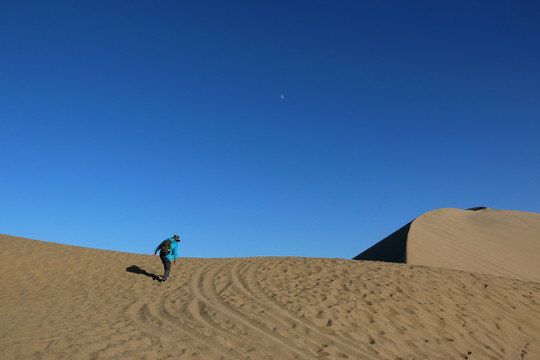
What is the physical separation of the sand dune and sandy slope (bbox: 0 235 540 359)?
24.8 ft

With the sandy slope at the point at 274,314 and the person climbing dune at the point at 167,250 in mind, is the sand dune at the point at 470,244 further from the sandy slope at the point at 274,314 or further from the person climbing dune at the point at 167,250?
the person climbing dune at the point at 167,250

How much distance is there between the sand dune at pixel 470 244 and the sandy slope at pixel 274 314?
756 centimetres

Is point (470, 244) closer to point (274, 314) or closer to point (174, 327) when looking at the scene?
point (274, 314)

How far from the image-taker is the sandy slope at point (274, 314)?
666 centimetres

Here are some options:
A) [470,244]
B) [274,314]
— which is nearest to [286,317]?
[274,314]

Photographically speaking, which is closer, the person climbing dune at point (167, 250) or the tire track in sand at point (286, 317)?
the tire track in sand at point (286, 317)

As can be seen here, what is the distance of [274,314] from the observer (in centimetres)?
845

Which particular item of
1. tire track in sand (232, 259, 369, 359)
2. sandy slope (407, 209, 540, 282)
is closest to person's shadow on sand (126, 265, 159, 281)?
tire track in sand (232, 259, 369, 359)

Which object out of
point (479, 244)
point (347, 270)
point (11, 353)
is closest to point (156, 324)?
point (11, 353)

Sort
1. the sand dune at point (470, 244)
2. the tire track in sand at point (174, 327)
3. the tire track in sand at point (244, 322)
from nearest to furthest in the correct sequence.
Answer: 1. the tire track in sand at point (174, 327)
2. the tire track in sand at point (244, 322)
3. the sand dune at point (470, 244)

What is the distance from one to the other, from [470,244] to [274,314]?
20.0 metres

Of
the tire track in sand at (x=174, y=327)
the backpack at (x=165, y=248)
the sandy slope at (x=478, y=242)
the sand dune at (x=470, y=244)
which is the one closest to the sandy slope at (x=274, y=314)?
the tire track in sand at (x=174, y=327)

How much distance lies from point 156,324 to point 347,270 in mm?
7273

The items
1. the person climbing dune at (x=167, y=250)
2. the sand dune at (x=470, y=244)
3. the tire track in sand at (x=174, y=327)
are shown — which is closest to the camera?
the tire track in sand at (x=174, y=327)
